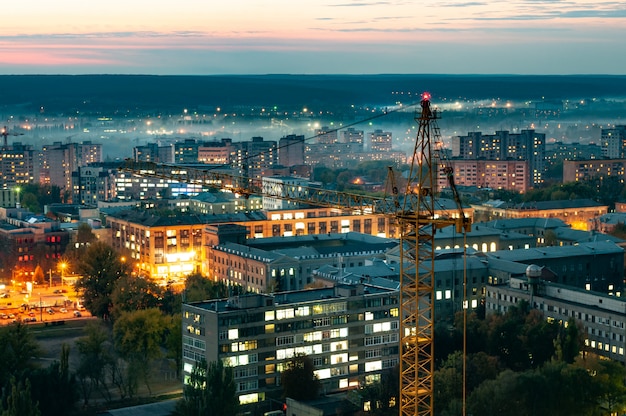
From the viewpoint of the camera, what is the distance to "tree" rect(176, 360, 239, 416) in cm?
2269

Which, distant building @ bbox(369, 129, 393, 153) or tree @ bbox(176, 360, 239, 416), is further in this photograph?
distant building @ bbox(369, 129, 393, 153)

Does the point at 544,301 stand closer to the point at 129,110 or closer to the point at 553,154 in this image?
the point at 553,154

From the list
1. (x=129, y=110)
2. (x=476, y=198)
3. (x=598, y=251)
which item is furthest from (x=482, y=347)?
(x=129, y=110)

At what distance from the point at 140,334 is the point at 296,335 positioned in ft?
18.8

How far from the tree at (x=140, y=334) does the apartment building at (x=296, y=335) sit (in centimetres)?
410

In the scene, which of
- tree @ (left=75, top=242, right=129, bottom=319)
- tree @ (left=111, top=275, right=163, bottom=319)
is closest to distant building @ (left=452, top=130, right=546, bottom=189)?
tree @ (left=75, top=242, right=129, bottom=319)

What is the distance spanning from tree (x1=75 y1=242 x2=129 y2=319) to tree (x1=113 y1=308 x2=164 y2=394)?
4352mm

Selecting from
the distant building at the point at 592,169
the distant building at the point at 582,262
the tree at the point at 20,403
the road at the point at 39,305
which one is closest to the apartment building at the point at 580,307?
the distant building at the point at 582,262

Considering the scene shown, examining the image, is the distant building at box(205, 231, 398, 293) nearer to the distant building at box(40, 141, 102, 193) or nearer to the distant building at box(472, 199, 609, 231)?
the distant building at box(472, 199, 609, 231)

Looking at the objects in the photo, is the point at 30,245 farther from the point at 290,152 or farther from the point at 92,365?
the point at 290,152

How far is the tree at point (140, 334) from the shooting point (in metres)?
29.9

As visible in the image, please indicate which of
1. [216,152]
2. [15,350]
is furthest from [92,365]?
[216,152]

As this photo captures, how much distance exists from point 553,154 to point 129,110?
5911 centimetres

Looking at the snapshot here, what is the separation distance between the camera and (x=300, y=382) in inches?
974
